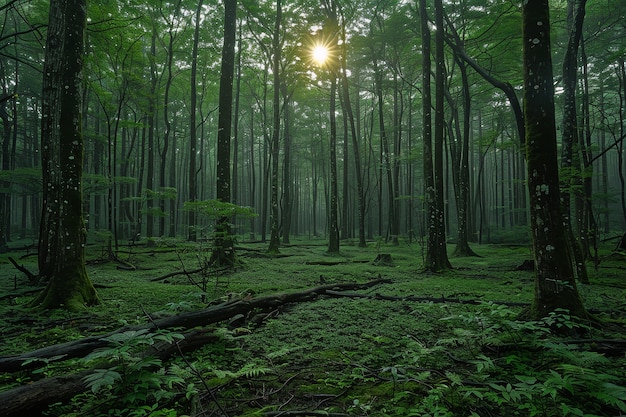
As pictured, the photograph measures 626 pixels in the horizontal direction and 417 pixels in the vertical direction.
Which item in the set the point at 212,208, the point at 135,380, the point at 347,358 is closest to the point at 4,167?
the point at 212,208

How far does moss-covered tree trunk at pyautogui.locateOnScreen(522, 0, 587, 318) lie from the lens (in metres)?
4.12

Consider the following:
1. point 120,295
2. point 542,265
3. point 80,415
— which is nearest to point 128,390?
point 80,415

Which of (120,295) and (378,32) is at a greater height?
(378,32)

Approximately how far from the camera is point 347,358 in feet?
11.7

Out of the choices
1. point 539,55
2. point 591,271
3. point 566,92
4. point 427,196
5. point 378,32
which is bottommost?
point 591,271

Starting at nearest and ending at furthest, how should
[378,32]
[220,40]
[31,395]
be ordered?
[31,395], [378,32], [220,40]

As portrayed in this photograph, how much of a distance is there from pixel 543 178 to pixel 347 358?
350 cm

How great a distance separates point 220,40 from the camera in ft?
68.9

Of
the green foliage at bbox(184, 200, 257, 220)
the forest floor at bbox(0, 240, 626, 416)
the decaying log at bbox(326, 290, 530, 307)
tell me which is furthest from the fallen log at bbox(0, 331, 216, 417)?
the green foliage at bbox(184, 200, 257, 220)

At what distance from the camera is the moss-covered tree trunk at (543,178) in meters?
4.12

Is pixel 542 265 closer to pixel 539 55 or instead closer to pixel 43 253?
pixel 539 55

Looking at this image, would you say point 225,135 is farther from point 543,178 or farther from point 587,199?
point 587,199

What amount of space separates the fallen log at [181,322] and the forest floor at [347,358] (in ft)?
0.38

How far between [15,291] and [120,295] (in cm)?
227
